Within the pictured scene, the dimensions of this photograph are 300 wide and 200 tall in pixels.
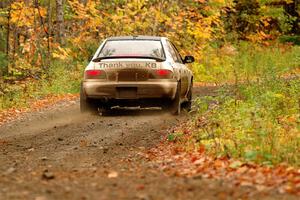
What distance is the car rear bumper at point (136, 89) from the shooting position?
41.7ft

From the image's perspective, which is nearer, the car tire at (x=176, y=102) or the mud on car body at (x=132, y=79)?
the mud on car body at (x=132, y=79)

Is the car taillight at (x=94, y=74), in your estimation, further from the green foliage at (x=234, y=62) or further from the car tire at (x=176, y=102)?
the green foliage at (x=234, y=62)

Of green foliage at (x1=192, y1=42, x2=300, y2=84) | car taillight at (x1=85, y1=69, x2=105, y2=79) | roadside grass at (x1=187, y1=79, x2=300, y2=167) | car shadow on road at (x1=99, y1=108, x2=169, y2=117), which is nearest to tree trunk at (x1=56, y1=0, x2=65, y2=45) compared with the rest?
green foliage at (x1=192, y1=42, x2=300, y2=84)

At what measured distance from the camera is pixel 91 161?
8.16 meters

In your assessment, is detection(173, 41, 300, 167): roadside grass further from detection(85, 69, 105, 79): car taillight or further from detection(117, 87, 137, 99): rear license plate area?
detection(85, 69, 105, 79): car taillight

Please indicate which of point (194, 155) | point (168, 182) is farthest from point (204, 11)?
point (168, 182)

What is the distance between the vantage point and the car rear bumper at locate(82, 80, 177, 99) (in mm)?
12711

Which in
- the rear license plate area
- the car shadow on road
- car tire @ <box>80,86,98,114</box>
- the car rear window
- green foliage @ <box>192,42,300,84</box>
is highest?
the car rear window

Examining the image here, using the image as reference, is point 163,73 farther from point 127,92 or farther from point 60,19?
point 60,19

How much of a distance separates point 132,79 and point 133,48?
80 centimetres

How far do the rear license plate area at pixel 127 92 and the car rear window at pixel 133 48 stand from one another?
0.72 m

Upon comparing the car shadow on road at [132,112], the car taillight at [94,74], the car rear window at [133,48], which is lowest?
the car shadow on road at [132,112]

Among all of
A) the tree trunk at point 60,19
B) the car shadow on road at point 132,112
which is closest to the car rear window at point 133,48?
the car shadow on road at point 132,112

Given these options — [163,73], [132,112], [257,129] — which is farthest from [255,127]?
[132,112]
